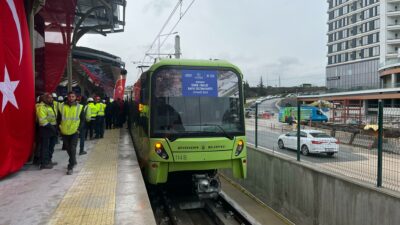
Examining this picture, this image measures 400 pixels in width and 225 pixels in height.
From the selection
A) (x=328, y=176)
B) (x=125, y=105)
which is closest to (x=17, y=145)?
(x=328, y=176)

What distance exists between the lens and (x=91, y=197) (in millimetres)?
6613

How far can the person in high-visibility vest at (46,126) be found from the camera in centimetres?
894

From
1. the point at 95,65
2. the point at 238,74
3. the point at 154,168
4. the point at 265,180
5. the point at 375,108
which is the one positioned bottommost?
the point at 265,180

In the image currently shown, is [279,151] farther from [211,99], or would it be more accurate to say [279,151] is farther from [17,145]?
[17,145]

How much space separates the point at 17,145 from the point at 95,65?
744 inches

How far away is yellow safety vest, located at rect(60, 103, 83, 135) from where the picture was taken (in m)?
8.59

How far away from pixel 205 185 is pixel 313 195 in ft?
7.71

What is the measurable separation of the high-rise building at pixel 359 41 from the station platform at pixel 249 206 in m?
69.7

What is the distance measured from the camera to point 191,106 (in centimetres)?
865

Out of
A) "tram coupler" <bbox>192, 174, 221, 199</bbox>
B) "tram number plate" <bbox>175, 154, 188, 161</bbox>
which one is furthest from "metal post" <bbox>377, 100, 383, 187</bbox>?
"tram number plate" <bbox>175, 154, 188, 161</bbox>

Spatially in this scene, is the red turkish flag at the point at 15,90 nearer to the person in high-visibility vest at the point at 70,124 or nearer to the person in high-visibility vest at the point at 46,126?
the person in high-visibility vest at the point at 46,126

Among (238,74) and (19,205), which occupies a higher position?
(238,74)

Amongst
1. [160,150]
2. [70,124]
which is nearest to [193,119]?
[160,150]

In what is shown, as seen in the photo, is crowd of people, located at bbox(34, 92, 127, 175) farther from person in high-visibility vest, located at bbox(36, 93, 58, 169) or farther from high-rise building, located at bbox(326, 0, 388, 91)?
high-rise building, located at bbox(326, 0, 388, 91)
